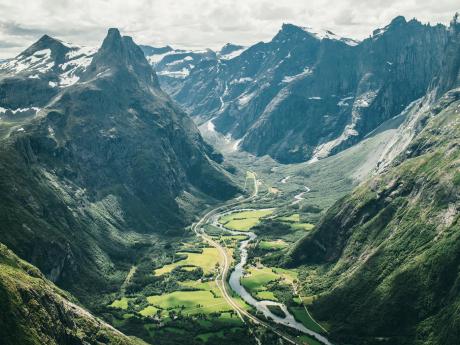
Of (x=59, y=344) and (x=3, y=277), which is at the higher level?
(x=3, y=277)

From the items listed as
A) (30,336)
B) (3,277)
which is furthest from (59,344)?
(3,277)

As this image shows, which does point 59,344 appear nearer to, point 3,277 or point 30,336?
point 30,336

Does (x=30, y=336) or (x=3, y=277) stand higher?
(x=3, y=277)

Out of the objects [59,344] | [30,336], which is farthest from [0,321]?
[59,344]

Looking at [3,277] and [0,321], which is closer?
[0,321]

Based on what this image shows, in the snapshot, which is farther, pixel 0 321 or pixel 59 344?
pixel 59 344

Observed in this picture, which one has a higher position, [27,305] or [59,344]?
[27,305]

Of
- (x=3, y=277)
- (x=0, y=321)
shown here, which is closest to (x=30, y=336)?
(x=0, y=321)
